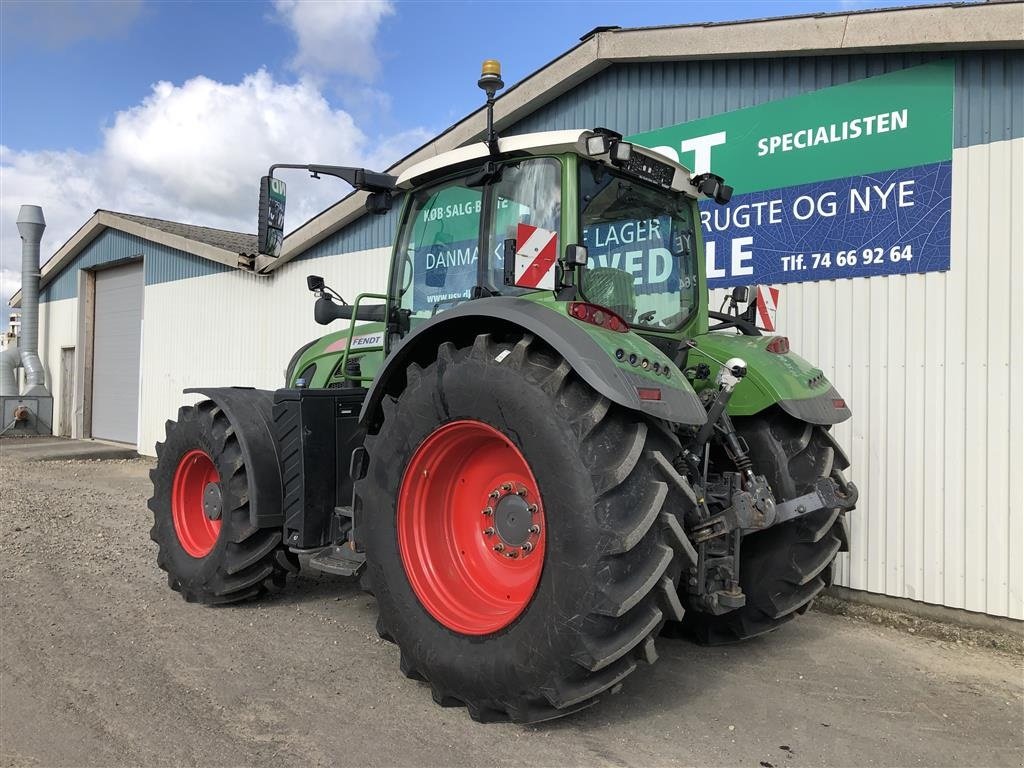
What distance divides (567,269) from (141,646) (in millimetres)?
2962

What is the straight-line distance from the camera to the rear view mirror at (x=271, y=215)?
13.9 ft

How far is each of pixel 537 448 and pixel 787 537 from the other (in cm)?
175

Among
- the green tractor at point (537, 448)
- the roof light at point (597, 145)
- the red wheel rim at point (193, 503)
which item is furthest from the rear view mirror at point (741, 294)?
the red wheel rim at point (193, 503)

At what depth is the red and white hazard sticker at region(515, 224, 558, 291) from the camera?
10.5ft

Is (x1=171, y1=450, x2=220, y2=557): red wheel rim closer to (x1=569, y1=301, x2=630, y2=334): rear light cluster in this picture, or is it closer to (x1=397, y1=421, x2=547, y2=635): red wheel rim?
(x1=397, y1=421, x2=547, y2=635): red wheel rim

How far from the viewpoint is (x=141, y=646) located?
401 cm

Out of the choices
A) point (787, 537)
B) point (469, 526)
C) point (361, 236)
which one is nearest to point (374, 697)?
point (469, 526)

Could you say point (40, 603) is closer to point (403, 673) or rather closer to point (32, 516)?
point (403, 673)

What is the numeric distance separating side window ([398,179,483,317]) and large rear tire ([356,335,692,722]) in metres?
0.76

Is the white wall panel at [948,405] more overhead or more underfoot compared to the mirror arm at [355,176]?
more underfoot

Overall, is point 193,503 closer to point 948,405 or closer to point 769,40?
point 948,405

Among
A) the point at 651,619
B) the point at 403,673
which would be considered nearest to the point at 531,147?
the point at 651,619

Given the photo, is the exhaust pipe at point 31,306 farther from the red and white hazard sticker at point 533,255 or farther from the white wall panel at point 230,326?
the red and white hazard sticker at point 533,255

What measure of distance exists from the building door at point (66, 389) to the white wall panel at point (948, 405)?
58.9 ft
